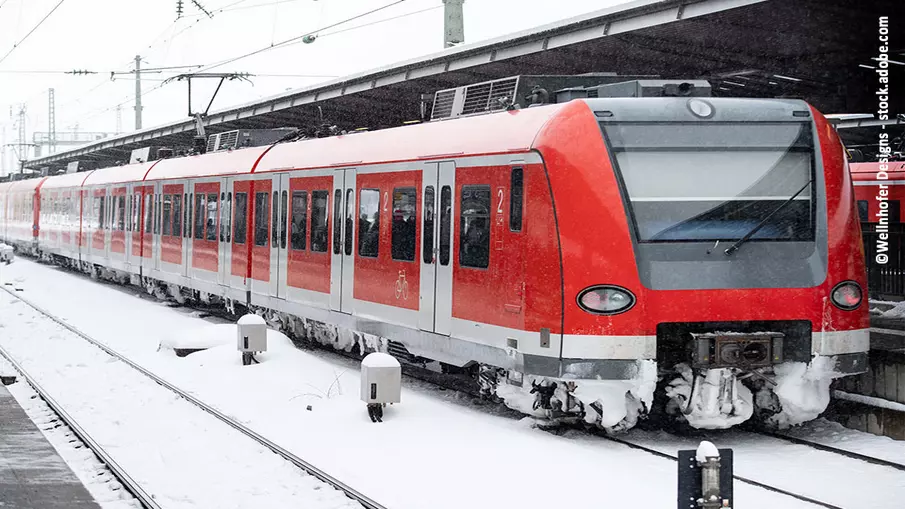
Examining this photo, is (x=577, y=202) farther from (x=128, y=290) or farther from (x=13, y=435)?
(x=128, y=290)

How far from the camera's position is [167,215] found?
23719 mm

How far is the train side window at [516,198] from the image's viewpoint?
34.2 feet

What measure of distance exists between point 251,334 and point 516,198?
5.28 m

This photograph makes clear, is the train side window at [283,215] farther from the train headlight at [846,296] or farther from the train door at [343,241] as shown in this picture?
the train headlight at [846,296]

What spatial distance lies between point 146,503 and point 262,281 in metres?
10.0

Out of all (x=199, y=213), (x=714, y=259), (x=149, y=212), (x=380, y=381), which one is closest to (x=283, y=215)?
(x=199, y=213)

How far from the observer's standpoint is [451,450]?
972 cm

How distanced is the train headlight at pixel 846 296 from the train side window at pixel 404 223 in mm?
4377

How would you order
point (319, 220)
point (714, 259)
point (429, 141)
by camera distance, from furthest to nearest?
point (319, 220) < point (429, 141) < point (714, 259)

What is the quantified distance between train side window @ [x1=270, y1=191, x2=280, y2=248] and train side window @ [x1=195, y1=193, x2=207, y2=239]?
4106 millimetres

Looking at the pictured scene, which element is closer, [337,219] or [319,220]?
[337,219]

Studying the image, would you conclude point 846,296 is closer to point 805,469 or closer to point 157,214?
point 805,469

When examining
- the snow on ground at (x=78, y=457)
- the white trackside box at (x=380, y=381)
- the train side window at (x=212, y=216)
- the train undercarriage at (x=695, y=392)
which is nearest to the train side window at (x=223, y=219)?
the train side window at (x=212, y=216)

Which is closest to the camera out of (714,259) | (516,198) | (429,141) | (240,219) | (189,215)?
(714,259)
